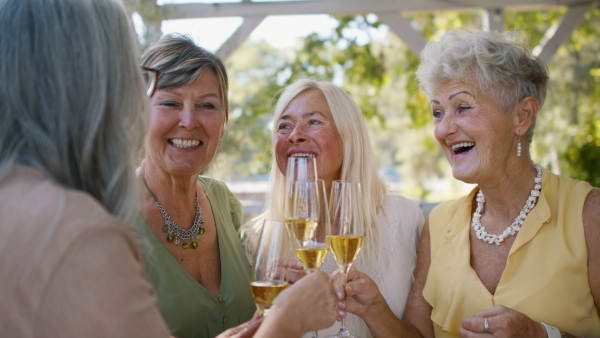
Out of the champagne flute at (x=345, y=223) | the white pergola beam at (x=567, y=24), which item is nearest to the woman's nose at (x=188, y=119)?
the champagne flute at (x=345, y=223)

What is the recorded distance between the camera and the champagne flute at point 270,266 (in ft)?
6.15

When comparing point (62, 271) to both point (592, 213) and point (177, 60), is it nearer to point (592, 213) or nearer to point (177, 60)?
point (177, 60)

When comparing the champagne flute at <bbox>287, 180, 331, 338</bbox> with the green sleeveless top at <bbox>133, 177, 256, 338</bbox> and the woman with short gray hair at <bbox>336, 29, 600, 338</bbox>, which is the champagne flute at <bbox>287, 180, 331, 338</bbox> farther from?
the green sleeveless top at <bbox>133, 177, 256, 338</bbox>

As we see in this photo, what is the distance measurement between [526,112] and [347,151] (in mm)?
948

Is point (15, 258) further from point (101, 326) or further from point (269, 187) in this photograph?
point (269, 187)

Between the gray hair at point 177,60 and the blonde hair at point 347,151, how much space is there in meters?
0.60

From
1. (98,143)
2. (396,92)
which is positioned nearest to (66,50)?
(98,143)

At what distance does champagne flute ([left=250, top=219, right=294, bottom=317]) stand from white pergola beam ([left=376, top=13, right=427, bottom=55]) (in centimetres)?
527

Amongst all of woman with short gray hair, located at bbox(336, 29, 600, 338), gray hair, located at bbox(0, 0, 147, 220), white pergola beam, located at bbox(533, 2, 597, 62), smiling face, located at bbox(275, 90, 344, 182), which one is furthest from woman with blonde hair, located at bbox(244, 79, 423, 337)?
white pergola beam, located at bbox(533, 2, 597, 62)

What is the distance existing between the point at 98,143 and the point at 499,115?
1866mm

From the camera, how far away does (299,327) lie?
1.63 meters

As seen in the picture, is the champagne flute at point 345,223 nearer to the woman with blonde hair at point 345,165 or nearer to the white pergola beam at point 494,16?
the woman with blonde hair at point 345,165

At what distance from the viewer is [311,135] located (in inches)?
126

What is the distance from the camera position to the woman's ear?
2695mm
